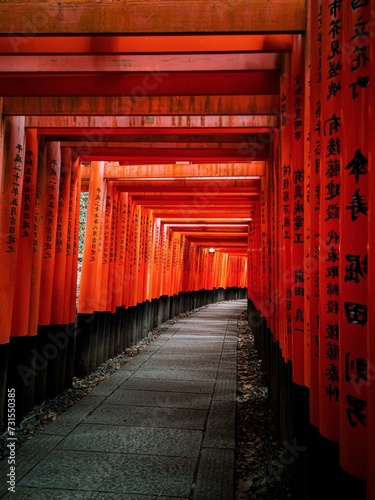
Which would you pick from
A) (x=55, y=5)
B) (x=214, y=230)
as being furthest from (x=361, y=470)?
(x=214, y=230)

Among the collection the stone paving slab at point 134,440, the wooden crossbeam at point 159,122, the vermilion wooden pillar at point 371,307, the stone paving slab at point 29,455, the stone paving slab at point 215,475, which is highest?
the wooden crossbeam at point 159,122

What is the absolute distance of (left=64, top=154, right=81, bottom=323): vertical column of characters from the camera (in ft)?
23.1

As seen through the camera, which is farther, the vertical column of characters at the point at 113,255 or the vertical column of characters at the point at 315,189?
the vertical column of characters at the point at 113,255

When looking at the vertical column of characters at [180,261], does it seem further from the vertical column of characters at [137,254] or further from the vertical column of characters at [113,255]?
the vertical column of characters at [113,255]

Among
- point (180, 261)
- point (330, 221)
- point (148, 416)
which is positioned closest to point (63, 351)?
point (148, 416)

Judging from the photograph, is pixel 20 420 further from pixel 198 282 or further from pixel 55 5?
pixel 198 282

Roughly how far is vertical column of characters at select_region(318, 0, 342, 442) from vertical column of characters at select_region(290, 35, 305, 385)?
3.05 feet

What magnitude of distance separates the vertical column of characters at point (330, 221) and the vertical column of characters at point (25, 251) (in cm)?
396

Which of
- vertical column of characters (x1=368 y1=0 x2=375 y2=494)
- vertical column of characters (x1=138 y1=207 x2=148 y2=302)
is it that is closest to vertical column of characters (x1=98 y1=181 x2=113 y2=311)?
vertical column of characters (x1=138 y1=207 x2=148 y2=302)

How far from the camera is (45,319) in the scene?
251 inches

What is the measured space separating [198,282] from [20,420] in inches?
854

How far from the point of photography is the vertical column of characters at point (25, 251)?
5.52m

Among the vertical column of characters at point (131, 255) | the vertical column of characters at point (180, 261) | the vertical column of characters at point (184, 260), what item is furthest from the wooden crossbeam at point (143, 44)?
the vertical column of characters at point (184, 260)

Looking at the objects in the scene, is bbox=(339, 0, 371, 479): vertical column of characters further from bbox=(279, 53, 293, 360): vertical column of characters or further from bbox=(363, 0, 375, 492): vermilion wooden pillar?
bbox=(279, 53, 293, 360): vertical column of characters
